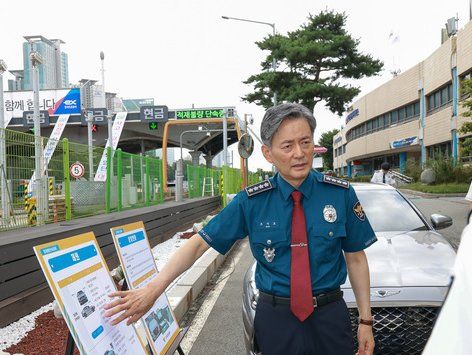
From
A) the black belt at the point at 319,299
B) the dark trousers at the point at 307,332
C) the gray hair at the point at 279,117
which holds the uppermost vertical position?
the gray hair at the point at 279,117

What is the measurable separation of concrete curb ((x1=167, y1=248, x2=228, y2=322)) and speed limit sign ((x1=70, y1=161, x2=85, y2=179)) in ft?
9.25

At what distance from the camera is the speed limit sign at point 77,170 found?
26.4 feet

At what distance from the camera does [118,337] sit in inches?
89.0

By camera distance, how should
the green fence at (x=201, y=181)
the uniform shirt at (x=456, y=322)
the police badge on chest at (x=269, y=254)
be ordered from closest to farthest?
the uniform shirt at (x=456, y=322) → the police badge on chest at (x=269, y=254) → the green fence at (x=201, y=181)

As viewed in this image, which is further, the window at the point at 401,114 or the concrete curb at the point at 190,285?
the window at the point at 401,114

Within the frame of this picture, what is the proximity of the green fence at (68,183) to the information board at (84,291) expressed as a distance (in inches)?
170

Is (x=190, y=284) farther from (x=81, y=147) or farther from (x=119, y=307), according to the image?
(x=81, y=147)

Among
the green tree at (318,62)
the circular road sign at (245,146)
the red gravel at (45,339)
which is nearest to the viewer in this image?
the red gravel at (45,339)

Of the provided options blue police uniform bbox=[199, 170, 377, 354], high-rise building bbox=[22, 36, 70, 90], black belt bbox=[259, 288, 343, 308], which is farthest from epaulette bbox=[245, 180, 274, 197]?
high-rise building bbox=[22, 36, 70, 90]

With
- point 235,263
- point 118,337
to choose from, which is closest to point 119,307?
point 118,337

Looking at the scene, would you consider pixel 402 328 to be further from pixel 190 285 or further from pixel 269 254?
pixel 190 285

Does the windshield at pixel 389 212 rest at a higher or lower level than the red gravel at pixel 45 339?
higher

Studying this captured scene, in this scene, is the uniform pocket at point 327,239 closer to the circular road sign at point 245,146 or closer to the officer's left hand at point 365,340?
the officer's left hand at point 365,340

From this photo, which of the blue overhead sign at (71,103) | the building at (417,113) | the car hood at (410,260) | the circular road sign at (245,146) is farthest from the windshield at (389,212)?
the blue overhead sign at (71,103)
